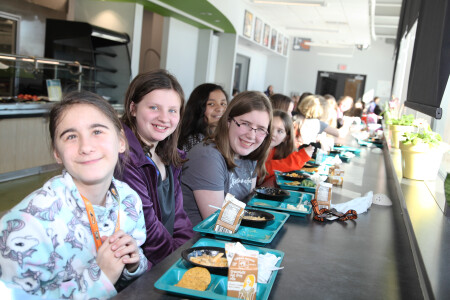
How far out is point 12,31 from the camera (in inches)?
247

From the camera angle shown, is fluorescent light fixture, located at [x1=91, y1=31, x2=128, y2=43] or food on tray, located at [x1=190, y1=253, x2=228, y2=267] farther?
fluorescent light fixture, located at [x1=91, y1=31, x2=128, y2=43]

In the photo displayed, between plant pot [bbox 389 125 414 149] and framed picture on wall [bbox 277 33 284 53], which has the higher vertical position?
framed picture on wall [bbox 277 33 284 53]

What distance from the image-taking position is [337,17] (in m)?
12.4

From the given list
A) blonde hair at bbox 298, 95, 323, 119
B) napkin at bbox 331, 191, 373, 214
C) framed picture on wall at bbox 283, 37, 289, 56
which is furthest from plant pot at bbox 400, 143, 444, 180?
framed picture on wall at bbox 283, 37, 289, 56

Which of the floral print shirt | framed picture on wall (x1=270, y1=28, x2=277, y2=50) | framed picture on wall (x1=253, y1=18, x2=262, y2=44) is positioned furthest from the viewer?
framed picture on wall (x1=270, y1=28, x2=277, y2=50)

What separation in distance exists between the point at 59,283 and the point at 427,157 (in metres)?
2.18

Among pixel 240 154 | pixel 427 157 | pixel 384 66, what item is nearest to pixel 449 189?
pixel 427 157

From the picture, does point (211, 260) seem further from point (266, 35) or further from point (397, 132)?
point (266, 35)

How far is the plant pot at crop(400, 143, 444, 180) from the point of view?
259cm

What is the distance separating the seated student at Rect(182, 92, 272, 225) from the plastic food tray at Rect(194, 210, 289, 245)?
37 centimetres

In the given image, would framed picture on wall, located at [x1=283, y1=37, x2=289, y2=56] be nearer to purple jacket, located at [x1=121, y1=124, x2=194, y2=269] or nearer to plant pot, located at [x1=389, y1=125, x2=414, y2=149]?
plant pot, located at [x1=389, y1=125, x2=414, y2=149]

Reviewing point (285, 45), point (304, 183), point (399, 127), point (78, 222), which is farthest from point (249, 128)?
point (285, 45)

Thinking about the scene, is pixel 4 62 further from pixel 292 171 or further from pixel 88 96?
pixel 88 96

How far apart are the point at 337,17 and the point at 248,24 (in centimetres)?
247
